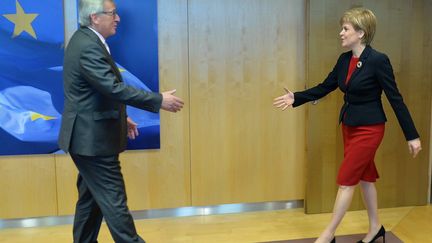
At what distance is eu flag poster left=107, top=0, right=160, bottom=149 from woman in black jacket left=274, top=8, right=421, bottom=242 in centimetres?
125

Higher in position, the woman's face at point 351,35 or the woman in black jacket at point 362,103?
the woman's face at point 351,35

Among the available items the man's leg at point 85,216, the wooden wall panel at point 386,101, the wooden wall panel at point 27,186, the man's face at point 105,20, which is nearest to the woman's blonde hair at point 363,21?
the wooden wall panel at point 386,101

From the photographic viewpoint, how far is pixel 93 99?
2.27 metres

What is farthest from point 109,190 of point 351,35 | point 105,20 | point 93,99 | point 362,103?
point 351,35

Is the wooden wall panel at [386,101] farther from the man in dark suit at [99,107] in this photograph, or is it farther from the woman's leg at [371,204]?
the man in dark suit at [99,107]

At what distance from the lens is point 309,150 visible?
3.39m

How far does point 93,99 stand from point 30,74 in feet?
3.26

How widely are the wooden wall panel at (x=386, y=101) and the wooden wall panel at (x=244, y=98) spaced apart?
13 centimetres

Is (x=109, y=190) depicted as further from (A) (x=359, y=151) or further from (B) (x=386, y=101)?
(B) (x=386, y=101)

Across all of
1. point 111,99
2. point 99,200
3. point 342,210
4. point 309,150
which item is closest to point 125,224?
point 99,200

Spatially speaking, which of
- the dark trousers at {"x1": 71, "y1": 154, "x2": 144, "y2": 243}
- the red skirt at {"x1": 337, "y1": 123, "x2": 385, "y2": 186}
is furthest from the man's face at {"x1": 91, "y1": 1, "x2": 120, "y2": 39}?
the red skirt at {"x1": 337, "y1": 123, "x2": 385, "y2": 186}

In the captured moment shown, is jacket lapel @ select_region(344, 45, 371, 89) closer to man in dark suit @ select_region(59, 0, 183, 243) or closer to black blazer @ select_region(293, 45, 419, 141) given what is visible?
black blazer @ select_region(293, 45, 419, 141)

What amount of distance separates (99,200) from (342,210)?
135 centimetres

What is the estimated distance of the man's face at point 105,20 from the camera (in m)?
2.29
